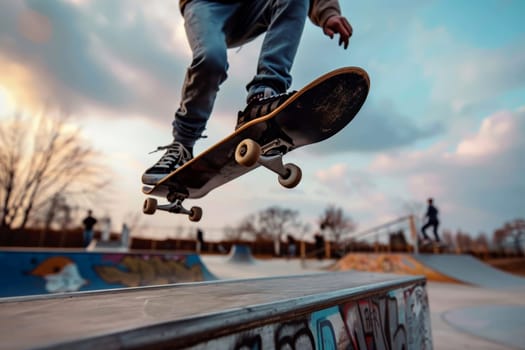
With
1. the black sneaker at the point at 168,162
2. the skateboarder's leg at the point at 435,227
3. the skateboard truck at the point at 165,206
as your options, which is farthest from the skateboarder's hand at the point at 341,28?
the skateboarder's leg at the point at 435,227

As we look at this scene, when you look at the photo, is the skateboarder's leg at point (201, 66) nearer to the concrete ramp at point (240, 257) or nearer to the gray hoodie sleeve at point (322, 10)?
the gray hoodie sleeve at point (322, 10)

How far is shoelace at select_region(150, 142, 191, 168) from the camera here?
2059 mm

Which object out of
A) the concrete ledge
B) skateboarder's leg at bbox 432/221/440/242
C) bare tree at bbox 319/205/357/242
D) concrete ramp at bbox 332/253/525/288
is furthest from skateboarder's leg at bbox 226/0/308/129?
bare tree at bbox 319/205/357/242

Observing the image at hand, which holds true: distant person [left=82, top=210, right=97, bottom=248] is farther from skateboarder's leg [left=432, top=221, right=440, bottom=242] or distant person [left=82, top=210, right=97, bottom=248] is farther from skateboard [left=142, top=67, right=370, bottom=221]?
skateboarder's leg [left=432, top=221, right=440, bottom=242]

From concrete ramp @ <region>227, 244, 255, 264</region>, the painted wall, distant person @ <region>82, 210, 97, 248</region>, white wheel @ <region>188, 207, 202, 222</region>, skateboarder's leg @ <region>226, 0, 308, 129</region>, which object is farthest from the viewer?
concrete ramp @ <region>227, 244, 255, 264</region>

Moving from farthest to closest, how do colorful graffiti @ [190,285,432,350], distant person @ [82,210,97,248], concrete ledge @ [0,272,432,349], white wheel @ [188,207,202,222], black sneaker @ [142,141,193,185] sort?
distant person @ [82,210,97,248] → white wheel @ [188,207,202,222] → black sneaker @ [142,141,193,185] → colorful graffiti @ [190,285,432,350] → concrete ledge @ [0,272,432,349]

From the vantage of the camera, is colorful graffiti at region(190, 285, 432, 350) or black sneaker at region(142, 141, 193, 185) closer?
colorful graffiti at region(190, 285, 432, 350)

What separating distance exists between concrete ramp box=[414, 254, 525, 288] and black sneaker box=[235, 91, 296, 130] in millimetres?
9061

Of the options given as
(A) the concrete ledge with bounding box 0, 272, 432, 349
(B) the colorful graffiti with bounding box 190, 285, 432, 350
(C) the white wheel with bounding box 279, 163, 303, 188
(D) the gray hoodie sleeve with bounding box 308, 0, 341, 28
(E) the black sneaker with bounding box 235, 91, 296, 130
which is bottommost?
(B) the colorful graffiti with bounding box 190, 285, 432, 350

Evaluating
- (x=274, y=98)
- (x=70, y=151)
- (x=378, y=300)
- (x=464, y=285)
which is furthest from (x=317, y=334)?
(x=70, y=151)

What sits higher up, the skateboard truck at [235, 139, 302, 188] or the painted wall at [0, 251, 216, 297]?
the skateboard truck at [235, 139, 302, 188]

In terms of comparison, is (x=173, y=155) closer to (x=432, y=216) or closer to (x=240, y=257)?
(x=432, y=216)

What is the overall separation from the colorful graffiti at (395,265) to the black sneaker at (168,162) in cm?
887

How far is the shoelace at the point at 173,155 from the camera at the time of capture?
2059 mm
